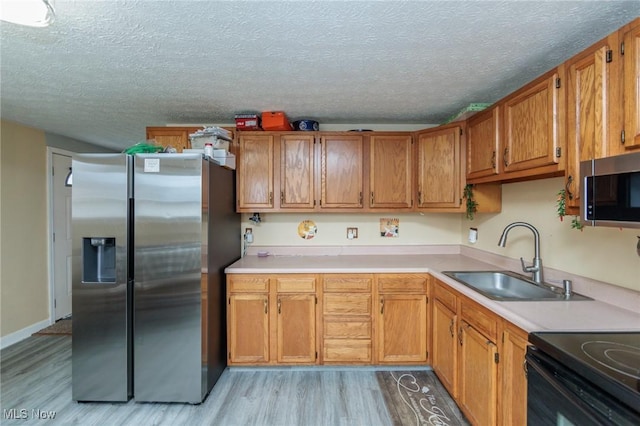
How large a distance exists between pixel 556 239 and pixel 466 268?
0.66m

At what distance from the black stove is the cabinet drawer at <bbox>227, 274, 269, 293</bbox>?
5.93ft

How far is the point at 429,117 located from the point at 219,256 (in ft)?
7.73

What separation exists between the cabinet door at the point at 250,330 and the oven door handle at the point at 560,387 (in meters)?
1.80

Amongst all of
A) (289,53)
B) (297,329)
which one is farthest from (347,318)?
(289,53)

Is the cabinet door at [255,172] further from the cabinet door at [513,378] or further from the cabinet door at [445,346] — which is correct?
the cabinet door at [513,378]

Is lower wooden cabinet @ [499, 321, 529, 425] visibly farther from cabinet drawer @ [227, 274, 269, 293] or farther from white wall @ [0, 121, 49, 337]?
white wall @ [0, 121, 49, 337]

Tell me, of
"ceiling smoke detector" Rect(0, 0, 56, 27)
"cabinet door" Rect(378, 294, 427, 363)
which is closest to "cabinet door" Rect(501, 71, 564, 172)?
"cabinet door" Rect(378, 294, 427, 363)

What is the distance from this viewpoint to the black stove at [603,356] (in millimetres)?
841

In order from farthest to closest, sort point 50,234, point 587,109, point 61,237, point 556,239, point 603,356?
point 61,237 < point 50,234 < point 556,239 < point 587,109 < point 603,356

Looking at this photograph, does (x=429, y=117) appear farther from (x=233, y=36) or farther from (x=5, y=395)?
(x=5, y=395)

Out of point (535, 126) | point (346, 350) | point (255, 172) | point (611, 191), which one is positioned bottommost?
point (346, 350)

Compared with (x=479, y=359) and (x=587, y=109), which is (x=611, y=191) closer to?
(x=587, y=109)

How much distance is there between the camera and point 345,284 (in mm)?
2396

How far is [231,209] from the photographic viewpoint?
260 cm
